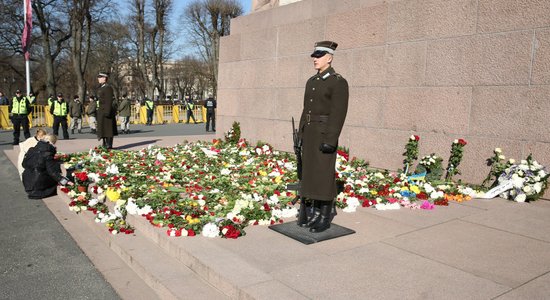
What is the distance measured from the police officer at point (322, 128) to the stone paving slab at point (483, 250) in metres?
0.81

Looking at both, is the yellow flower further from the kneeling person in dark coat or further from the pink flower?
the pink flower

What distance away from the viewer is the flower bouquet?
590 cm

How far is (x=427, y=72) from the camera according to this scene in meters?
7.51

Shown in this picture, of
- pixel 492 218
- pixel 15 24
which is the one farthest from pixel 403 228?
pixel 15 24

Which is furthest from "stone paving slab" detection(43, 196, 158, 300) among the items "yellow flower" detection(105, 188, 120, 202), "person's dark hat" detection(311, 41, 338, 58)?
"person's dark hat" detection(311, 41, 338, 58)

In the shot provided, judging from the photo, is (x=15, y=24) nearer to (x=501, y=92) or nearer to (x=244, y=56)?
(x=244, y=56)

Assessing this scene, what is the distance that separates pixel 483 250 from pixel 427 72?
163 inches

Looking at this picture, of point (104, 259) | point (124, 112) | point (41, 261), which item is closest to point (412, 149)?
point (104, 259)

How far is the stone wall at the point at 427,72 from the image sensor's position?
249 inches

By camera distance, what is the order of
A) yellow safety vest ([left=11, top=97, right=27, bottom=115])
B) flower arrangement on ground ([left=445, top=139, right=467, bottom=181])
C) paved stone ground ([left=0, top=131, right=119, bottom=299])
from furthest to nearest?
yellow safety vest ([left=11, top=97, right=27, bottom=115]) → flower arrangement on ground ([left=445, top=139, right=467, bottom=181]) → paved stone ground ([left=0, top=131, right=119, bottom=299])

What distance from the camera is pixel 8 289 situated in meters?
3.84

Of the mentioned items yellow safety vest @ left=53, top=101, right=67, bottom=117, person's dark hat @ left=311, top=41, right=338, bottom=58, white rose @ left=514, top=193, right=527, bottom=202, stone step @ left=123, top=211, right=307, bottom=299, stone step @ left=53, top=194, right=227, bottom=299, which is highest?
person's dark hat @ left=311, top=41, right=338, bottom=58

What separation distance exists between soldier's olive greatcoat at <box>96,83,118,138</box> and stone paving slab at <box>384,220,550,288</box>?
8.19 meters

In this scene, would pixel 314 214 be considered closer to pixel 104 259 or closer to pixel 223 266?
pixel 223 266
